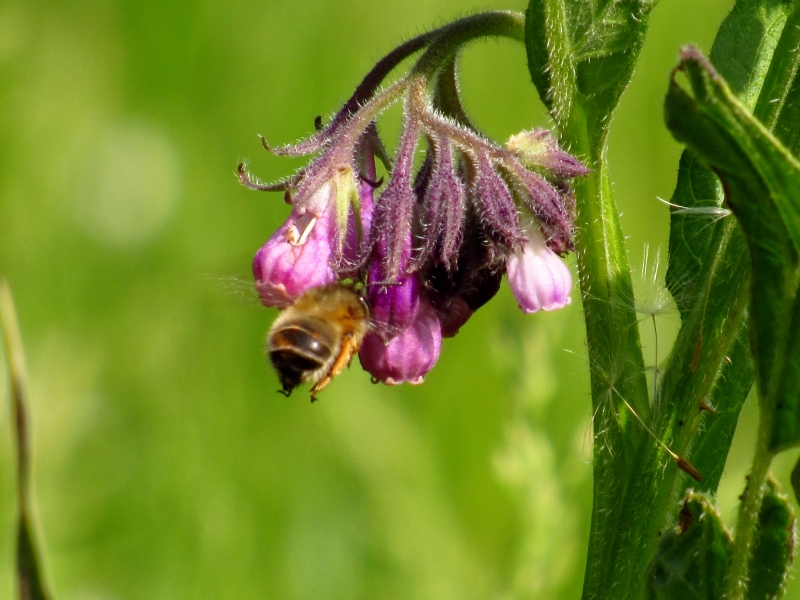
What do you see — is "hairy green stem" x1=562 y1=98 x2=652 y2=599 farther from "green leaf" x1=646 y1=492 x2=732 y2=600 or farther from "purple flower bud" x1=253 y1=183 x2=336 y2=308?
"purple flower bud" x1=253 y1=183 x2=336 y2=308

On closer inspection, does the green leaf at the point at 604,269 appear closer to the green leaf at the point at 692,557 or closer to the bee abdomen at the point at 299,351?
the green leaf at the point at 692,557

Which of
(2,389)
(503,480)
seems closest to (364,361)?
(503,480)

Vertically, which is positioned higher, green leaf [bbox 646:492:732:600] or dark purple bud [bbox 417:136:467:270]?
dark purple bud [bbox 417:136:467:270]

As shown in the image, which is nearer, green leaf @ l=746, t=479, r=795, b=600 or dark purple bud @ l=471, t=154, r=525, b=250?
green leaf @ l=746, t=479, r=795, b=600

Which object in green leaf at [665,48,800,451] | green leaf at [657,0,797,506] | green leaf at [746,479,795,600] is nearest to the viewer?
green leaf at [665,48,800,451]

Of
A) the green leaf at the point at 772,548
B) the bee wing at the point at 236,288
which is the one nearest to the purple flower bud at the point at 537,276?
→ the green leaf at the point at 772,548

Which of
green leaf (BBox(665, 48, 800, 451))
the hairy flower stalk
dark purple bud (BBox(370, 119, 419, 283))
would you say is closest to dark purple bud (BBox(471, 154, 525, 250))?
the hairy flower stalk

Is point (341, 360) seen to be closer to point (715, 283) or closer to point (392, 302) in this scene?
point (392, 302)
